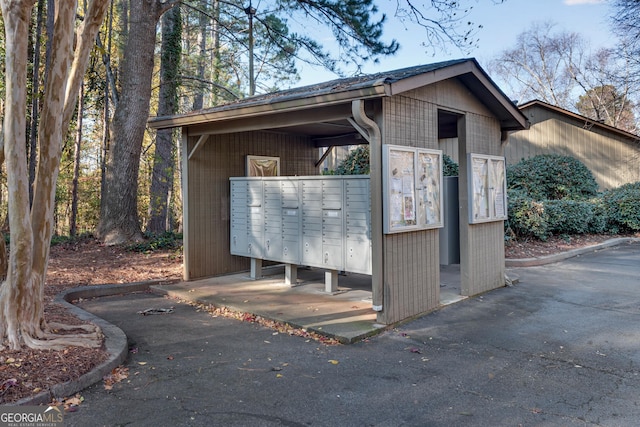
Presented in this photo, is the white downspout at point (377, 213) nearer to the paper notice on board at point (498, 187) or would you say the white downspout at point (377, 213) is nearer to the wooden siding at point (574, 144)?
the paper notice on board at point (498, 187)

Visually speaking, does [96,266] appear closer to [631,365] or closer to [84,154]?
[631,365]

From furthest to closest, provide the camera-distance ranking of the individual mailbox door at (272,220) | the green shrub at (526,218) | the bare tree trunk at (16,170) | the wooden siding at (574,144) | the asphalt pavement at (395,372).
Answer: the wooden siding at (574,144), the green shrub at (526,218), the individual mailbox door at (272,220), the bare tree trunk at (16,170), the asphalt pavement at (395,372)

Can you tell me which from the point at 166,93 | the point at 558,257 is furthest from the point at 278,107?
the point at 166,93

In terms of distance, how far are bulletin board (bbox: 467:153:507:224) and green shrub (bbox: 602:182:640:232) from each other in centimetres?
820

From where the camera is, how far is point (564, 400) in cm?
334

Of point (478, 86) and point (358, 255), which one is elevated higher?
point (478, 86)

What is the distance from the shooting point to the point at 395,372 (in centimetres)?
391

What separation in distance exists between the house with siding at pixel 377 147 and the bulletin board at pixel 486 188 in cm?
8

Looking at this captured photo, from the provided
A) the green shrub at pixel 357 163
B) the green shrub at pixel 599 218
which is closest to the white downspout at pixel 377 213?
the green shrub at pixel 357 163

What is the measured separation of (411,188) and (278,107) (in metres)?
1.90

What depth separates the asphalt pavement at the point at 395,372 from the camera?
312cm

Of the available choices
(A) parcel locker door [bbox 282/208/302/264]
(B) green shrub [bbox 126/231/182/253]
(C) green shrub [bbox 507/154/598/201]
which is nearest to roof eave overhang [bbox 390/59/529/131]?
(A) parcel locker door [bbox 282/208/302/264]

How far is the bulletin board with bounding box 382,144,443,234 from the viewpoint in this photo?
510 centimetres

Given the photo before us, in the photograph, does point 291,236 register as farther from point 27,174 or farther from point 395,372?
point 27,174
